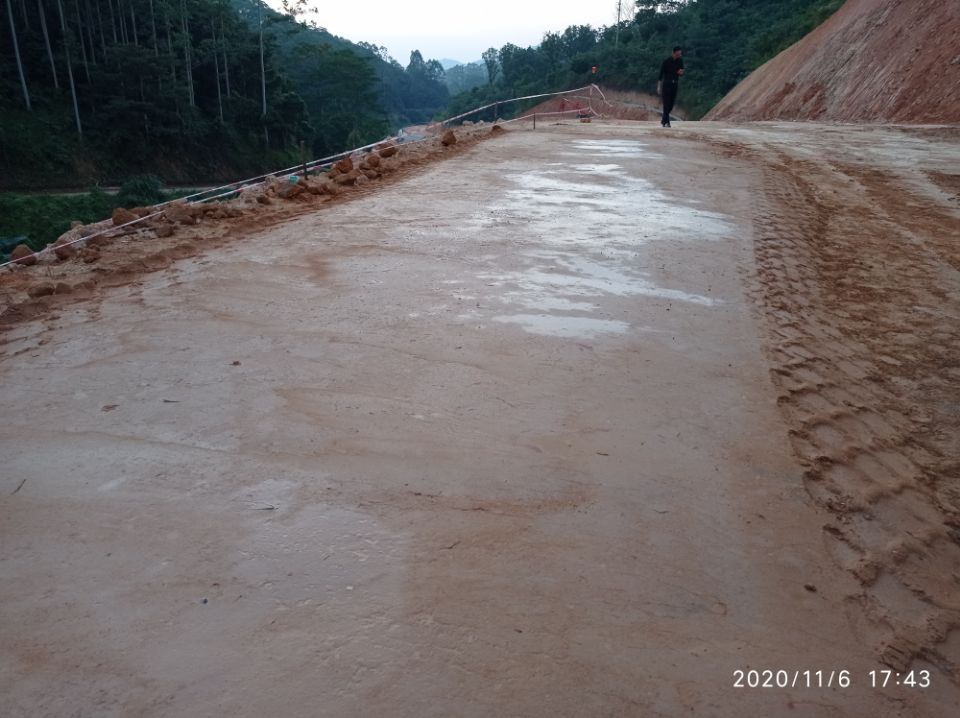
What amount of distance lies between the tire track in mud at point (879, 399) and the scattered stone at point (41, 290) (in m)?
4.99

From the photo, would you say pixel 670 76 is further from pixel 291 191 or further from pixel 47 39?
pixel 47 39

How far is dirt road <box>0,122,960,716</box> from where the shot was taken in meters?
1.93

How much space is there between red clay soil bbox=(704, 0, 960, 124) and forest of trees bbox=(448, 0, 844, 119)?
8528 mm

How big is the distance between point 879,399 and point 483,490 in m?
2.37

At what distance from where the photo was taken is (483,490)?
2.70 meters

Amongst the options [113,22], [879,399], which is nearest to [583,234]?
[879,399]

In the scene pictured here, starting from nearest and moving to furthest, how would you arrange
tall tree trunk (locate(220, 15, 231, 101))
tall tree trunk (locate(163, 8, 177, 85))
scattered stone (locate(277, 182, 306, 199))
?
scattered stone (locate(277, 182, 306, 199)) → tall tree trunk (locate(163, 8, 177, 85)) → tall tree trunk (locate(220, 15, 231, 101))

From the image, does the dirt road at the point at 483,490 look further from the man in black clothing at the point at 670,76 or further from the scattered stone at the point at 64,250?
the man in black clothing at the point at 670,76

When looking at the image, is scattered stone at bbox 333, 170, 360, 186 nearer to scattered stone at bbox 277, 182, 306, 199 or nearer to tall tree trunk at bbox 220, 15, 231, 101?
scattered stone at bbox 277, 182, 306, 199

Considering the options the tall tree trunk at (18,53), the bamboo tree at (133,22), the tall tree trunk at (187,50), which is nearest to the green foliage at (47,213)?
the tall tree trunk at (18,53)

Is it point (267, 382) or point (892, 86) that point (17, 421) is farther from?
point (892, 86)

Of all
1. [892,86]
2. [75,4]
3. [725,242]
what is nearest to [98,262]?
[725,242]

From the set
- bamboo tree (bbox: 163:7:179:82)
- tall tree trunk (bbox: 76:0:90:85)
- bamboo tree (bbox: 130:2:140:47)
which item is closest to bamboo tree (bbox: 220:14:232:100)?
bamboo tree (bbox: 163:7:179:82)

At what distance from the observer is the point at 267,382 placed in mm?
3543
